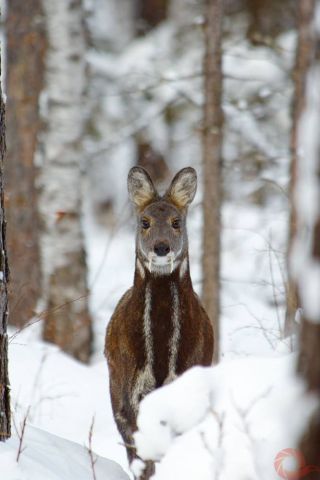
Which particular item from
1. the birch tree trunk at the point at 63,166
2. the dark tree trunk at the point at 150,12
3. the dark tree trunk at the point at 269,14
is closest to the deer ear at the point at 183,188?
the birch tree trunk at the point at 63,166

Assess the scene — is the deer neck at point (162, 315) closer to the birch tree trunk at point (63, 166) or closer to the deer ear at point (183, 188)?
the deer ear at point (183, 188)

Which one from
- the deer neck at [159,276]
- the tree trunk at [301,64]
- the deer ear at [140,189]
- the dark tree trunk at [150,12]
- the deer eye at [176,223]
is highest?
the dark tree trunk at [150,12]

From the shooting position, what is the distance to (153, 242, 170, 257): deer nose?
638 cm

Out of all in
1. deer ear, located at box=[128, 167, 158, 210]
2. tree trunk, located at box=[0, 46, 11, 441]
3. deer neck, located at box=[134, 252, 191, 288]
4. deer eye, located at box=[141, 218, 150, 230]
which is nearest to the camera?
tree trunk, located at box=[0, 46, 11, 441]

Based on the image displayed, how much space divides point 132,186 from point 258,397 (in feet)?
11.8

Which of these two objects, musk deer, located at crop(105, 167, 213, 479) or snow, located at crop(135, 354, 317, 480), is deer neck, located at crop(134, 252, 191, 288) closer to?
musk deer, located at crop(105, 167, 213, 479)

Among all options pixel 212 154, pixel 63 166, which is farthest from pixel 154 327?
pixel 63 166

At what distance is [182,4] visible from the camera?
864 inches

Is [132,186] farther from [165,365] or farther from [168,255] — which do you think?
[165,365]

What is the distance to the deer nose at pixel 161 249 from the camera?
6379mm

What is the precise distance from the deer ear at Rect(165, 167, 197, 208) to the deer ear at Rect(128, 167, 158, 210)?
5.9 inches

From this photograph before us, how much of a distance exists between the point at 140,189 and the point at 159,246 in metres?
0.85

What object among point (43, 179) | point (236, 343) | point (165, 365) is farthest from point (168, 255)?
point (43, 179)

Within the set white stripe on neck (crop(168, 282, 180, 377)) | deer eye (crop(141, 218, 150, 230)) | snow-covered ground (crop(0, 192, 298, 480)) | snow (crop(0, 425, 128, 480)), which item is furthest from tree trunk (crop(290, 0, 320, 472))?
deer eye (crop(141, 218, 150, 230))
